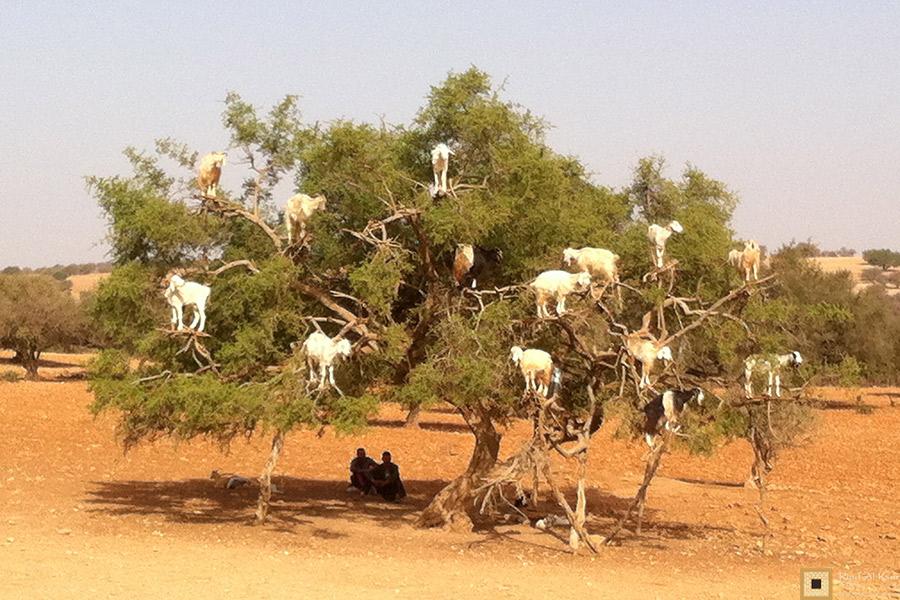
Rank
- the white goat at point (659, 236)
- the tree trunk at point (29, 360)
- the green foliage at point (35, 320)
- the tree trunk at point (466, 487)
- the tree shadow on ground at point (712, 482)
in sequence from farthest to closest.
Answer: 1. the green foliage at point (35, 320)
2. the tree trunk at point (29, 360)
3. the tree shadow on ground at point (712, 482)
4. the tree trunk at point (466, 487)
5. the white goat at point (659, 236)

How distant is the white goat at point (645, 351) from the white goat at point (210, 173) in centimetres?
537

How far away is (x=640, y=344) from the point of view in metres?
13.9

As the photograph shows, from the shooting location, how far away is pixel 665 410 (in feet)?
45.5

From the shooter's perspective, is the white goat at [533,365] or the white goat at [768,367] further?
the white goat at [768,367]

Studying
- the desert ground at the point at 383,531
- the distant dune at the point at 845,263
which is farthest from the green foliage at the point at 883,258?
the desert ground at the point at 383,531

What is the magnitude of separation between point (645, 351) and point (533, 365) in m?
1.33

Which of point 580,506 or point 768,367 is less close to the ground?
point 768,367

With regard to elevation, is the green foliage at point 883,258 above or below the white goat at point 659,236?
above

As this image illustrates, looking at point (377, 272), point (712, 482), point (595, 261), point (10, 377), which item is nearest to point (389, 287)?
point (377, 272)

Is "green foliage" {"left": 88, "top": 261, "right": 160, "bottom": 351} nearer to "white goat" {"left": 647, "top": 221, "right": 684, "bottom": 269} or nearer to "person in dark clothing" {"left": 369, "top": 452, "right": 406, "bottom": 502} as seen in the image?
"person in dark clothing" {"left": 369, "top": 452, "right": 406, "bottom": 502}

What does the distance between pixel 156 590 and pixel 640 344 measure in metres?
6.08

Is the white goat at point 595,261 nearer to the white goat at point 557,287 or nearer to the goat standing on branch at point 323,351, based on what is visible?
the white goat at point 557,287

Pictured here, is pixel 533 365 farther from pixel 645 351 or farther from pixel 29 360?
pixel 29 360

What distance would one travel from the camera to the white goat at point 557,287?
13516 millimetres
